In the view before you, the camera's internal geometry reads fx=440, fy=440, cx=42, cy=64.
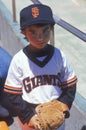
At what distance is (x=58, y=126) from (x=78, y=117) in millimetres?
719

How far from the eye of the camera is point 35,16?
249 centimetres

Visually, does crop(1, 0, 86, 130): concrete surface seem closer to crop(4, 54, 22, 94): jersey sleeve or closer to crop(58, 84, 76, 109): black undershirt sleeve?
crop(58, 84, 76, 109): black undershirt sleeve

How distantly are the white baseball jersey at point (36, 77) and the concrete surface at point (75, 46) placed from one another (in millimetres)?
660

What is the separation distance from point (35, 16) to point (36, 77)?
A: 364mm

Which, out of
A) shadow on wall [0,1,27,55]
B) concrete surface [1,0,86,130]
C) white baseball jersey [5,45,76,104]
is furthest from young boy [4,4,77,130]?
shadow on wall [0,1,27,55]

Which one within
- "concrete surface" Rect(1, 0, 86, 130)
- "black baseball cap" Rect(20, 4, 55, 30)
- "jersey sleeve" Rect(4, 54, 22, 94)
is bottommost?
"concrete surface" Rect(1, 0, 86, 130)

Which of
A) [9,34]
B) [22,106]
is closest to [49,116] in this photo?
[22,106]

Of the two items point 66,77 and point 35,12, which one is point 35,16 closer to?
point 35,12

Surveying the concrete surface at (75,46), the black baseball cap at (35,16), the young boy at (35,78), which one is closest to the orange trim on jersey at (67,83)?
the young boy at (35,78)

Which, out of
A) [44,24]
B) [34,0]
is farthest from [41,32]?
[34,0]

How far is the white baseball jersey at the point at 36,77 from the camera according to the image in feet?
8.50

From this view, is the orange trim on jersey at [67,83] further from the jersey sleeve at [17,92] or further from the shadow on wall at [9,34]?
the shadow on wall at [9,34]

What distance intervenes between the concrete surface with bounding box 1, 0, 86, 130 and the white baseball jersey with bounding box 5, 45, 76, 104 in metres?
0.66

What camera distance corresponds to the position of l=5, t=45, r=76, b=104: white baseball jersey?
2.59 m
